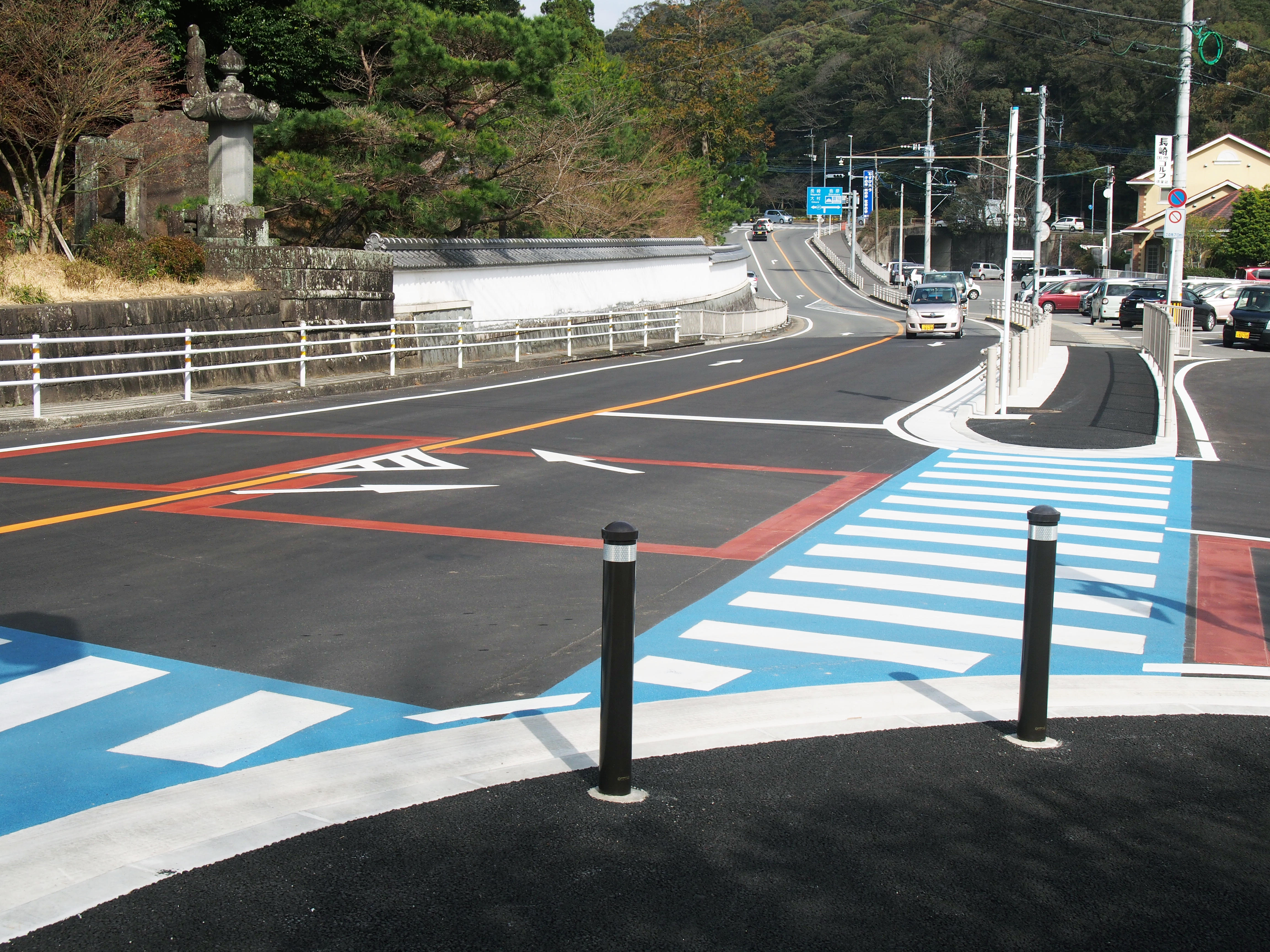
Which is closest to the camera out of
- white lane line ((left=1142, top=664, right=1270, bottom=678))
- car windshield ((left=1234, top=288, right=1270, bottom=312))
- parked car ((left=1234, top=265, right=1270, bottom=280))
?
white lane line ((left=1142, top=664, right=1270, bottom=678))

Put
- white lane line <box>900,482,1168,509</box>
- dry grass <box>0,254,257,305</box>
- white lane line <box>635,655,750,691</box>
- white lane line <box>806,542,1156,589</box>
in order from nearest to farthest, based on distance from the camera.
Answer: white lane line <box>635,655,750,691</box> → white lane line <box>806,542,1156,589</box> → white lane line <box>900,482,1168,509</box> → dry grass <box>0,254,257,305</box>

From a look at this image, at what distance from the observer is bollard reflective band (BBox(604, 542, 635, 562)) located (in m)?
4.63

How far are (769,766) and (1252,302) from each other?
1528 inches

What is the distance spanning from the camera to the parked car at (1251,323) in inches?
1460

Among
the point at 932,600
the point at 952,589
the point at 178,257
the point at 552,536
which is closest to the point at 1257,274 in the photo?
the point at 178,257

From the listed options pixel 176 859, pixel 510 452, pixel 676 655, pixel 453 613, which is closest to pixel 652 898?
pixel 176 859

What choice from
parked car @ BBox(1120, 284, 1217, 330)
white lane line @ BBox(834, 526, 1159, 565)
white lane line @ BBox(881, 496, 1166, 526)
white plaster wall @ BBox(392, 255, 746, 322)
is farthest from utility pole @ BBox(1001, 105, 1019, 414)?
parked car @ BBox(1120, 284, 1217, 330)

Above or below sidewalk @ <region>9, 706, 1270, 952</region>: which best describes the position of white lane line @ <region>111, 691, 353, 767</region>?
below

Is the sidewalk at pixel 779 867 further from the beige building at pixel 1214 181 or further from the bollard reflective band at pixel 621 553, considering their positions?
the beige building at pixel 1214 181

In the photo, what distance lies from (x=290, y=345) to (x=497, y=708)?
17348mm

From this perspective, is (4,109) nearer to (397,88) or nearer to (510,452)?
(397,88)

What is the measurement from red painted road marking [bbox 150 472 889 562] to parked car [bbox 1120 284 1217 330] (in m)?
39.9

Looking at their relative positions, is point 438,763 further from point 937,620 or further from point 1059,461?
point 1059,461

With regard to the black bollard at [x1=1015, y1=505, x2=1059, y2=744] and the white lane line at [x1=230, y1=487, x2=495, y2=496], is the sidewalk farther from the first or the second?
the white lane line at [x1=230, y1=487, x2=495, y2=496]
